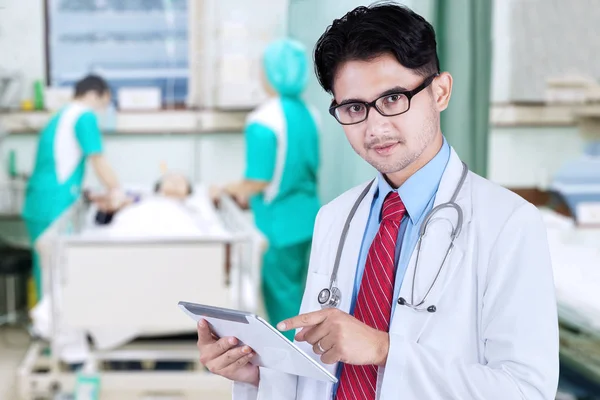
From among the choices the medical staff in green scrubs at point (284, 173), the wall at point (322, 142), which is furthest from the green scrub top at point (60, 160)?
the medical staff in green scrubs at point (284, 173)

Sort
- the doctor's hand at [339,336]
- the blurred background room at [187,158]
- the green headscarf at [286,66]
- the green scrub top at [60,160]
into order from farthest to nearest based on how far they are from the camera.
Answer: the green scrub top at [60,160], the green headscarf at [286,66], the blurred background room at [187,158], the doctor's hand at [339,336]

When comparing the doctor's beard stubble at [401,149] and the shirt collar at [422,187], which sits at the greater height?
the doctor's beard stubble at [401,149]

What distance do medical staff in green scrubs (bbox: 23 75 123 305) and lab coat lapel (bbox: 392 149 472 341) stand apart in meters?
2.67

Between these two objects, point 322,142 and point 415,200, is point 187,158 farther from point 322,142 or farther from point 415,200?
point 415,200

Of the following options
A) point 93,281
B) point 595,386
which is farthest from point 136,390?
point 595,386

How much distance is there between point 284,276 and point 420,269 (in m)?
1.92

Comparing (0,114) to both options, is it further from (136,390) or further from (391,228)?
(391,228)

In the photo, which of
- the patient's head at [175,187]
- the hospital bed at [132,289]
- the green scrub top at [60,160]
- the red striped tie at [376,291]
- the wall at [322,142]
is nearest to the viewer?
the red striped tie at [376,291]

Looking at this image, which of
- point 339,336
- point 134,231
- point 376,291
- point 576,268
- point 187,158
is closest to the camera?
point 339,336

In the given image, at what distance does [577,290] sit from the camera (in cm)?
196

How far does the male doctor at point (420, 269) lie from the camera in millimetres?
756

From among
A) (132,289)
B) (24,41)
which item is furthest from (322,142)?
(24,41)

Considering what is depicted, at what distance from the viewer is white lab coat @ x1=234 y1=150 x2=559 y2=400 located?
0.75m

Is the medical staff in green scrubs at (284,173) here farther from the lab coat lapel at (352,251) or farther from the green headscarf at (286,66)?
the lab coat lapel at (352,251)
